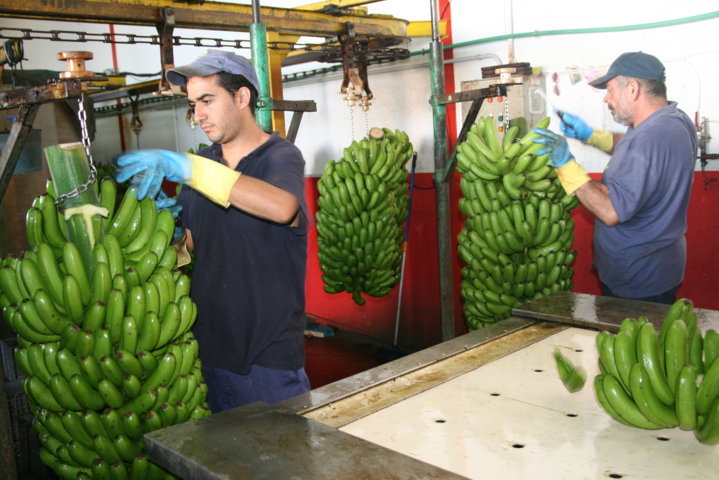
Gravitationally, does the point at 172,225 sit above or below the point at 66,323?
above

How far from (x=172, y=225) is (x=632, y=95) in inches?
91.8

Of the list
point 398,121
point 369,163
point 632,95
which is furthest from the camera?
point 398,121

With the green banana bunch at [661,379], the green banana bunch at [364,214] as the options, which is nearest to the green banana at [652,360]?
the green banana bunch at [661,379]

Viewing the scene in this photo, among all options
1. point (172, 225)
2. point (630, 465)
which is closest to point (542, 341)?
point (630, 465)

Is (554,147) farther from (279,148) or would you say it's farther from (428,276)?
(428,276)

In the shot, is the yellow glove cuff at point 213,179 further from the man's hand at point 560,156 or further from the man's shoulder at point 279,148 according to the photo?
the man's hand at point 560,156

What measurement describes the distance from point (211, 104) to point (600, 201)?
6.04 ft

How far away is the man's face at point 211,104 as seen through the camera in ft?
7.59

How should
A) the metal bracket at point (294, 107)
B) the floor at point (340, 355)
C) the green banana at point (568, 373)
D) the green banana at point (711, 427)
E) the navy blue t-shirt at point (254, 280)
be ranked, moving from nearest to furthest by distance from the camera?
1. the green banana at point (711, 427)
2. the green banana at point (568, 373)
3. the navy blue t-shirt at point (254, 280)
4. the metal bracket at point (294, 107)
5. the floor at point (340, 355)

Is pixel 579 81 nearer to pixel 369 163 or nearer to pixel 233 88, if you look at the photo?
pixel 369 163

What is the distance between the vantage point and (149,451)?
1.51 meters

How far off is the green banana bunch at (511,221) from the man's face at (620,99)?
387mm

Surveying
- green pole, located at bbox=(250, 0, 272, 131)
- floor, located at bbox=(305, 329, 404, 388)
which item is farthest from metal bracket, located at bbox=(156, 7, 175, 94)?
floor, located at bbox=(305, 329, 404, 388)

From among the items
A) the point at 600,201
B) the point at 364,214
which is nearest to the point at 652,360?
the point at 600,201
